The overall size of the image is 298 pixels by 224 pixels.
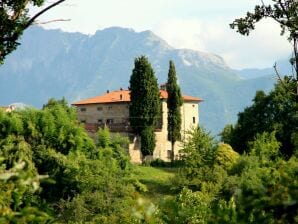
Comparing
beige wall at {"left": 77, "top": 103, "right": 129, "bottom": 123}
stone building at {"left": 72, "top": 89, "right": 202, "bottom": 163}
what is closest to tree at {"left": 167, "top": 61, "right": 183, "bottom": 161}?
stone building at {"left": 72, "top": 89, "right": 202, "bottom": 163}

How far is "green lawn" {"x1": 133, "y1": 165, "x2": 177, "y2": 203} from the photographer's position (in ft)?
152

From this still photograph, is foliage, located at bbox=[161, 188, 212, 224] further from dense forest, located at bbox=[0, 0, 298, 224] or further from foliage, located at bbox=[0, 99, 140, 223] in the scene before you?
foliage, located at bbox=[0, 99, 140, 223]

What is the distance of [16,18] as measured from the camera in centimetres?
961

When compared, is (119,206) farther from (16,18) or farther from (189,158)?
(16,18)

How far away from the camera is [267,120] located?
197ft

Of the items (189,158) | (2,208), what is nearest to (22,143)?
(189,158)

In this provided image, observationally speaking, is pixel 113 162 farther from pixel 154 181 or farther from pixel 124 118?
pixel 124 118

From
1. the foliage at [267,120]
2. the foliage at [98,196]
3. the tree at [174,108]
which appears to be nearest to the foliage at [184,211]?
the foliage at [98,196]

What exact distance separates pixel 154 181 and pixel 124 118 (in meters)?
25.8

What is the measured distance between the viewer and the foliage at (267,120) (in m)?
57.9

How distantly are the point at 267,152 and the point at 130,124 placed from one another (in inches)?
933

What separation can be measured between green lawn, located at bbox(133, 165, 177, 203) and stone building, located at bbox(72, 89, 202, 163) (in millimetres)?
7895

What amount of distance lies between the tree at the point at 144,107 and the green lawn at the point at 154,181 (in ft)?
17.9

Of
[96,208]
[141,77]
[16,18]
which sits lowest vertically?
[96,208]
